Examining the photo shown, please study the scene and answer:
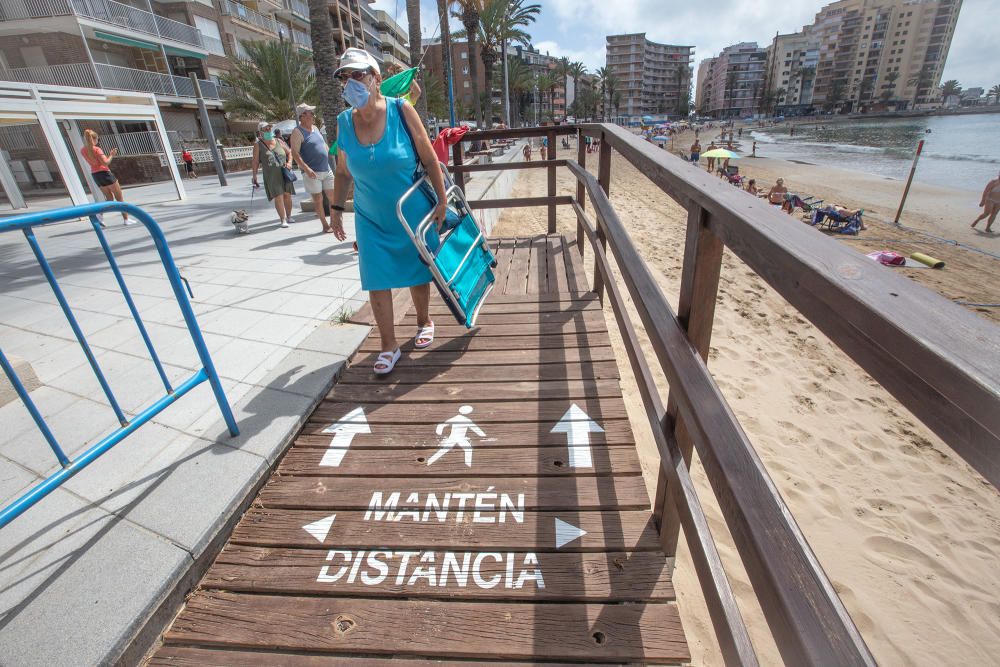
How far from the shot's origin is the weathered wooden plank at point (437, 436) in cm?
244

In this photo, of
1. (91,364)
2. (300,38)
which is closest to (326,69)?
(91,364)

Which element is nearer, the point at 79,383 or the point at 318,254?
the point at 79,383

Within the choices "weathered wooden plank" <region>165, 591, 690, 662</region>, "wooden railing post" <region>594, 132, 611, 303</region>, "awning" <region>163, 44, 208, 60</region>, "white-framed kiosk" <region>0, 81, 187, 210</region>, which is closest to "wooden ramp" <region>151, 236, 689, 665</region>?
"weathered wooden plank" <region>165, 591, 690, 662</region>

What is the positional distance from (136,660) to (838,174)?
36.5 meters

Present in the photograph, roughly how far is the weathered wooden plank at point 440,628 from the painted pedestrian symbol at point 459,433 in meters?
0.75

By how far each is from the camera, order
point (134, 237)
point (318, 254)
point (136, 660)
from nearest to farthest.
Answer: point (136, 660), point (318, 254), point (134, 237)

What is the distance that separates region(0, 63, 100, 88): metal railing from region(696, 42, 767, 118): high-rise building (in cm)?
14923

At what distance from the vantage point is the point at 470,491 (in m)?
2.19

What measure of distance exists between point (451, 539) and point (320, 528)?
57 cm

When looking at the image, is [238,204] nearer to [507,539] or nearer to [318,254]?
[318,254]

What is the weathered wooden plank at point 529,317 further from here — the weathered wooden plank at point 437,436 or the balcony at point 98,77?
the balcony at point 98,77

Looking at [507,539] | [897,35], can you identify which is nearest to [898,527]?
[507,539]

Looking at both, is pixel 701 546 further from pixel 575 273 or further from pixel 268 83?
pixel 268 83

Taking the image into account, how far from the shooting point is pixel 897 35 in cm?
11419
